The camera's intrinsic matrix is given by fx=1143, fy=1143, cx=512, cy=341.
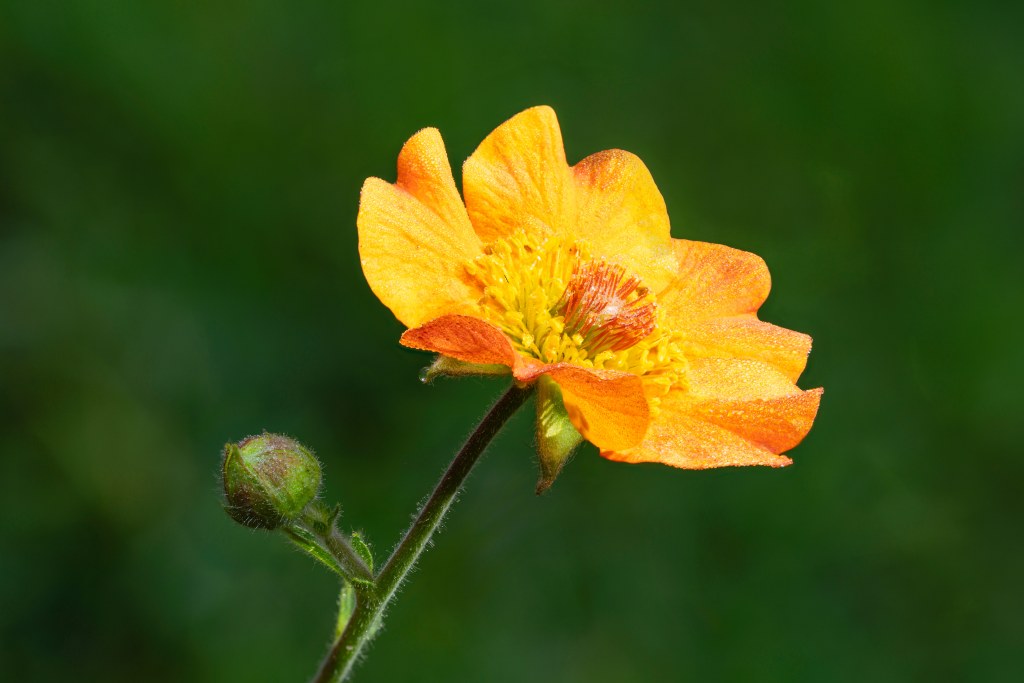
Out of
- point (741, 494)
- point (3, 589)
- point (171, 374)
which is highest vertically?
point (171, 374)

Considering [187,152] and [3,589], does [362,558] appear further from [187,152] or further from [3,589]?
[187,152]

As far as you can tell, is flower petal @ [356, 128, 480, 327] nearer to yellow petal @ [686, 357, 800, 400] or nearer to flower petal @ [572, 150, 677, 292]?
flower petal @ [572, 150, 677, 292]

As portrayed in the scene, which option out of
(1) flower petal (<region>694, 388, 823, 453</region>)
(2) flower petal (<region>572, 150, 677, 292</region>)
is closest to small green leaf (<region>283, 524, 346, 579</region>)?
(1) flower petal (<region>694, 388, 823, 453</region>)

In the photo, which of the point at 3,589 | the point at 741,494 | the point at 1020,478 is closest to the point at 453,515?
the point at 741,494

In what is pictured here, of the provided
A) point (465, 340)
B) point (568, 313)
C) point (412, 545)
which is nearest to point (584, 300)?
point (568, 313)

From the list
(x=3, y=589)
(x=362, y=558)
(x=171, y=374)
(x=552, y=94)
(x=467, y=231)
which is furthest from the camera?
(x=552, y=94)

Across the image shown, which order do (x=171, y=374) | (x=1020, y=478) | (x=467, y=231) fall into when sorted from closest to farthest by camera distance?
(x=467, y=231) → (x=171, y=374) → (x=1020, y=478)

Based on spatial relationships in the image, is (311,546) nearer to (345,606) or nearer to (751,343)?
(345,606)
